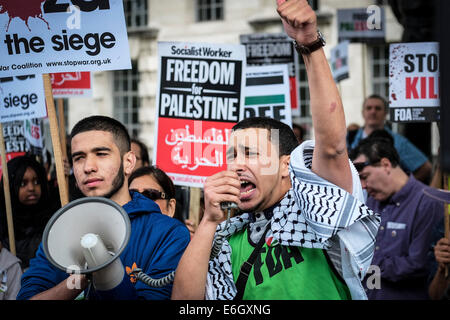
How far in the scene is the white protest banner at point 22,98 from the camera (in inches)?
221

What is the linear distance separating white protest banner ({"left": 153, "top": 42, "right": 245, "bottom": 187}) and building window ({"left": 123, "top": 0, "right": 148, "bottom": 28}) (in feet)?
52.6

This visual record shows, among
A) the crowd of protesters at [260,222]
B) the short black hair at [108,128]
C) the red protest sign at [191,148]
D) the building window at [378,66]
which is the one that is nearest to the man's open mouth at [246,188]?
the crowd of protesters at [260,222]

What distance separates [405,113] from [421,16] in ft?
8.80

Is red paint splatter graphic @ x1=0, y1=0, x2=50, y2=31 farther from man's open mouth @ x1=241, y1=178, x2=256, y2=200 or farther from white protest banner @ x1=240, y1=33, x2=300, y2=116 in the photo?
white protest banner @ x1=240, y1=33, x2=300, y2=116

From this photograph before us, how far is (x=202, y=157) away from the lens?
496 centimetres

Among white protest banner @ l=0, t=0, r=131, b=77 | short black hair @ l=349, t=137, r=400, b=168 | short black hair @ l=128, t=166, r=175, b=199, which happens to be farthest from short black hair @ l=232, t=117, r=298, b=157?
short black hair @ l=349, t=137, r=400, b=168

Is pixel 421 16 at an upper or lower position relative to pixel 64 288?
upper

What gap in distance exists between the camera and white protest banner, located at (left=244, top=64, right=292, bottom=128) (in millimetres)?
5496

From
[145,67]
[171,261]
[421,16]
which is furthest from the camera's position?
[145,67]

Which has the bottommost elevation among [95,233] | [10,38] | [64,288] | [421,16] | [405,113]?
[64,288]

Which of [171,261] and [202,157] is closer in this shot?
[171,261]

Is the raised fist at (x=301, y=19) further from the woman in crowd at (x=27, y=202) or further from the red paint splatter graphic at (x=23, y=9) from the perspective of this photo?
the woman in crowd at (x=27, y=202)

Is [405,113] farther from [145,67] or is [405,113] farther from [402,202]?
[145,67]

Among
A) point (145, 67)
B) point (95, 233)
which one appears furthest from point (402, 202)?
point (145, 67)
